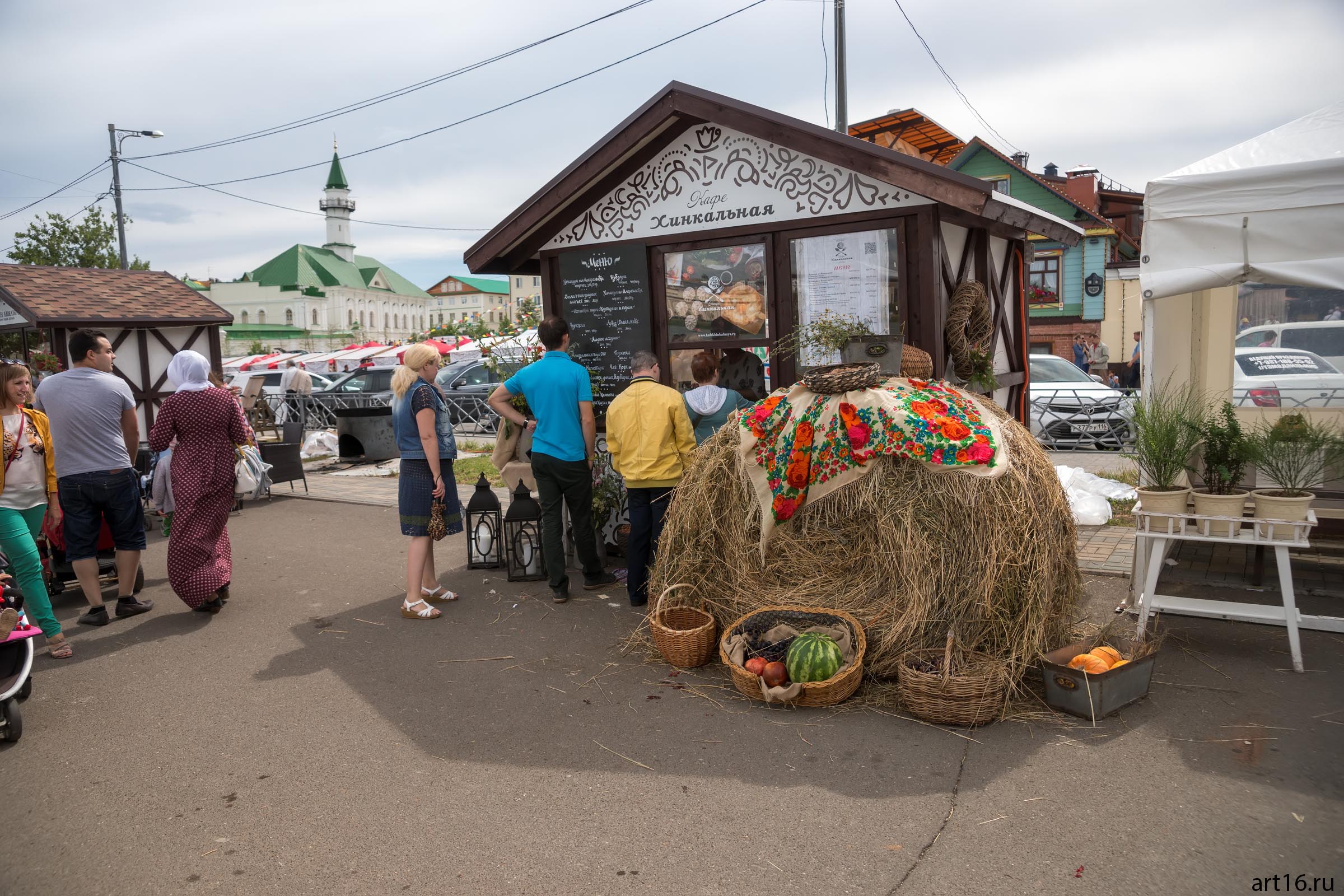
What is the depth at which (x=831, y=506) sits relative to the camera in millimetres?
4996

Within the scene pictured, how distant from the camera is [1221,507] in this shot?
4.92 meters

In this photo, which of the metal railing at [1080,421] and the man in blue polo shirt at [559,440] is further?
the metal railing at [1080,421]

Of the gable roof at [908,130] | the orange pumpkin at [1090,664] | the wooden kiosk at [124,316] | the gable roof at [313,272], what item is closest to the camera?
the orange pumpkin at [1090,664]

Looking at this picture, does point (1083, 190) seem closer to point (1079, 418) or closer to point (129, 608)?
point (1079, 418)

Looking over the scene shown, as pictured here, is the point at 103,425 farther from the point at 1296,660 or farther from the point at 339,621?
the point at 1296,660

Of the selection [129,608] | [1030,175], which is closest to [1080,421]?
[129,608]

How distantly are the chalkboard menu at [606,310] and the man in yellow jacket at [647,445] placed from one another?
134 cm

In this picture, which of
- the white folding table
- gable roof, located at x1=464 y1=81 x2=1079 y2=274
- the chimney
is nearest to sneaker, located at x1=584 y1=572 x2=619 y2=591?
gable roof, located at x1=464 y1=81 x2=1079 y2=274

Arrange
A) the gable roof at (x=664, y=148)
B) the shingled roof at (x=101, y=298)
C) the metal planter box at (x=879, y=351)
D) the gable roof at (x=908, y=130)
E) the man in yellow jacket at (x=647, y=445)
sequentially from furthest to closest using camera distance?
the gable roof at (x=908, y=130) → the shingled roof at (x=101, y=298) → the man in yellow jacket at (x=647, y=445) → the gable roof at (x=664, y=148) → the metal planter box at (x=879, y=351)

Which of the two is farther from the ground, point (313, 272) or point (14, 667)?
point (313, 272)

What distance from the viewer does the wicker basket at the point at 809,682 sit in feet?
14.6

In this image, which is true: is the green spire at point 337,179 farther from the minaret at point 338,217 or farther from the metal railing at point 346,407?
the metal railing at point 346,407

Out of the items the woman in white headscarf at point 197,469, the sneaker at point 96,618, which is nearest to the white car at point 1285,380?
the woman in white headscarf at point 197,469

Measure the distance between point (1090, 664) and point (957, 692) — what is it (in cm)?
76
